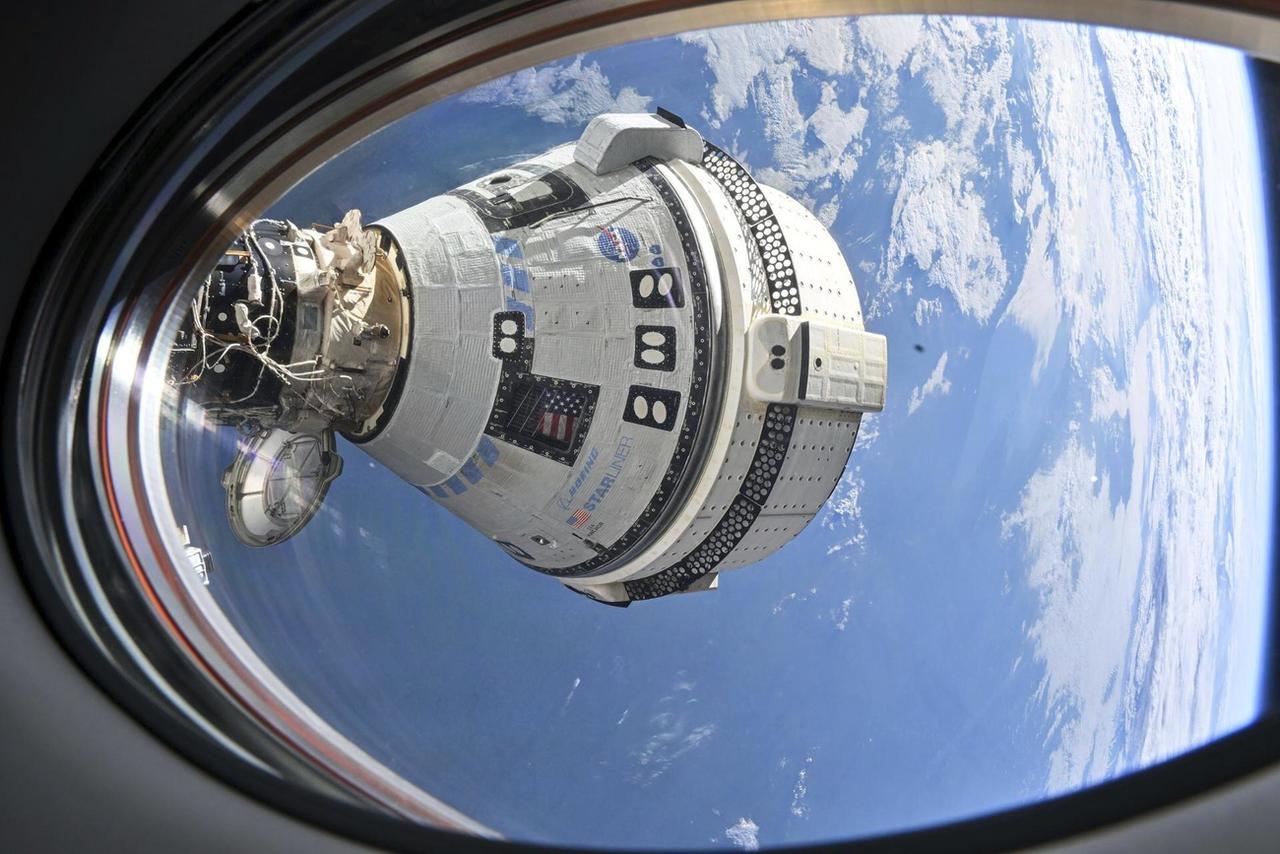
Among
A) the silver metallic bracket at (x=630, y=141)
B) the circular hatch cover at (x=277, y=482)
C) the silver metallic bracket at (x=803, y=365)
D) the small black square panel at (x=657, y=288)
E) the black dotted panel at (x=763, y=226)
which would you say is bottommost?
the circular hatch cover at (x=277, y=482)

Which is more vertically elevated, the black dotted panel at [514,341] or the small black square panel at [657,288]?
the small black square panel at [657,288]

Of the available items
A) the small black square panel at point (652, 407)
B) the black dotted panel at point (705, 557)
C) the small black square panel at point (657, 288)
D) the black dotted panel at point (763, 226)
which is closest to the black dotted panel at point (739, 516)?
the black dotted panel at point (705, 557)

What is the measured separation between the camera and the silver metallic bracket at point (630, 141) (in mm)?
4742

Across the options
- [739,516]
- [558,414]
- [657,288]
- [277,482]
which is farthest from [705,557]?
[277,482]

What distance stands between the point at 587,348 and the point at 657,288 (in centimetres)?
58

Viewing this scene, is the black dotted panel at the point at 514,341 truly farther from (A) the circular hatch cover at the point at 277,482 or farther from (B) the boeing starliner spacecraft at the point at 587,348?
(A) the circular hatch cover at the point at 277,482

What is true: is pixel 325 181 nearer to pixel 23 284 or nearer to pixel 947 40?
pixel 23 284

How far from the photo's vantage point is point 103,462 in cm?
220

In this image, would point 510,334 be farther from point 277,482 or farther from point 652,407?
point 277,482

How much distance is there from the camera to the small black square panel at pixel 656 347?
4633 millimetres

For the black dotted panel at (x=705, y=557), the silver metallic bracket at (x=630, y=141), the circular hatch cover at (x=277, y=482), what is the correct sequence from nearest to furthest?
the circular hatch cover at (x=277, y=482), the silver metallic bracket at (x=630, y=141), the black dotted panel at (x=705, y=557)

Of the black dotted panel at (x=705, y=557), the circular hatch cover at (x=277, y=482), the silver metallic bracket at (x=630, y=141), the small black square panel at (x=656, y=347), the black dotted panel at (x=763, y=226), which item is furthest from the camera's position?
the black dotted panel at (x=705, y=557)

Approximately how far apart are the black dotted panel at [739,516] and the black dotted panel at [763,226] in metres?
0.71

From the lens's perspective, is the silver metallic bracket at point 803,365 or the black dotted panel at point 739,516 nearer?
the silver metallic bracket at point 803,365
